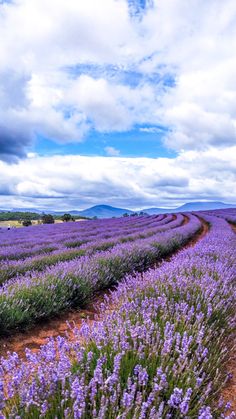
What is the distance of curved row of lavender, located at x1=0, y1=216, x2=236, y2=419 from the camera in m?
1.52

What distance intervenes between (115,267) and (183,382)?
459cm

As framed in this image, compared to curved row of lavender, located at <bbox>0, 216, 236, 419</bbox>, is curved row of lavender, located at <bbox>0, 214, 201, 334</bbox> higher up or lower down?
lower down

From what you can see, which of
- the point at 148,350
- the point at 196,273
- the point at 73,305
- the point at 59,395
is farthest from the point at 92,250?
the point at 59,395

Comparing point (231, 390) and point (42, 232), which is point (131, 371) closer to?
point (231, 390)

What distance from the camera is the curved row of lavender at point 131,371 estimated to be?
1516 millimetres

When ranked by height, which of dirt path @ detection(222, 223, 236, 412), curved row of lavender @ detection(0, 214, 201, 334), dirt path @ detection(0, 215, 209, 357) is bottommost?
dirt path @ detection(0, 215, 209, 357)

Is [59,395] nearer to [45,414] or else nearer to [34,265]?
[45,414]

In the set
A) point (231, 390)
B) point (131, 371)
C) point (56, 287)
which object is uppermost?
point (131, 371)

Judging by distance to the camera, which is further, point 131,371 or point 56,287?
point 56,287

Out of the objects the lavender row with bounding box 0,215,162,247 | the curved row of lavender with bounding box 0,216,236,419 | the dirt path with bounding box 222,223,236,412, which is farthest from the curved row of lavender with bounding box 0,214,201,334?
the lavender row with bounding box 0,215,162,247

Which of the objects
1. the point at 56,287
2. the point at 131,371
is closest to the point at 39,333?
the point at 56,287

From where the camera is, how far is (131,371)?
1950 millimetres

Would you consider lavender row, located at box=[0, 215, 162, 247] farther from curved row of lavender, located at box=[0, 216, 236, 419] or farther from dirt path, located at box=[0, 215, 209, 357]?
curved row of lavender, located at box=[0, 216, 236, 419]

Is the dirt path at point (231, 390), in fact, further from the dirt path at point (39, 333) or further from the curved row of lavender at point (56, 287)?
the curved row of lavender at point (56, 287)
